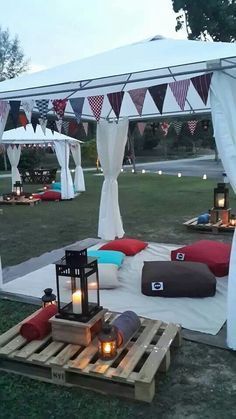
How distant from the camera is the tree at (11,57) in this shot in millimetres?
43297

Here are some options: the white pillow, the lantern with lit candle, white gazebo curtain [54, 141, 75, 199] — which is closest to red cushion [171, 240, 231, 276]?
the white pillow

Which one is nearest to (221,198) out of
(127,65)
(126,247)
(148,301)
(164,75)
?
(126,247)

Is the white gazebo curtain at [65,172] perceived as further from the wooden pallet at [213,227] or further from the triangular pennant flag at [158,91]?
the triangular pennant flag at [158,91]

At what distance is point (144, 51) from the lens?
5.01 meters

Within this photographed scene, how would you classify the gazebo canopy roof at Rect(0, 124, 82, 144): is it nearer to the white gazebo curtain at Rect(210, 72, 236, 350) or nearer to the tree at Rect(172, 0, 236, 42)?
the white gazebo curtain at Rect(210, 72, 236, 350)

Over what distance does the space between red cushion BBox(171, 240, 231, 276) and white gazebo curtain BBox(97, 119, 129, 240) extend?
6.87 feet

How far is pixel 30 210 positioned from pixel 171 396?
9.92m

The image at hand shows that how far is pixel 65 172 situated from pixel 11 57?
3483 cm

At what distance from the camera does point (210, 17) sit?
84.8 feet

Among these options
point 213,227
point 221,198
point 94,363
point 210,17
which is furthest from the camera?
point 210,17

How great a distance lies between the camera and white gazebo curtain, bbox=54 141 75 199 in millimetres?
14000

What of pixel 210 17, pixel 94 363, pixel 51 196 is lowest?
pixel 94 363

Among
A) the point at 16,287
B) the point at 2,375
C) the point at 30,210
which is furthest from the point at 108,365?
the point at 30,210

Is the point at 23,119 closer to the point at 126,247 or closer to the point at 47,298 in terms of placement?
the point at 126,247
